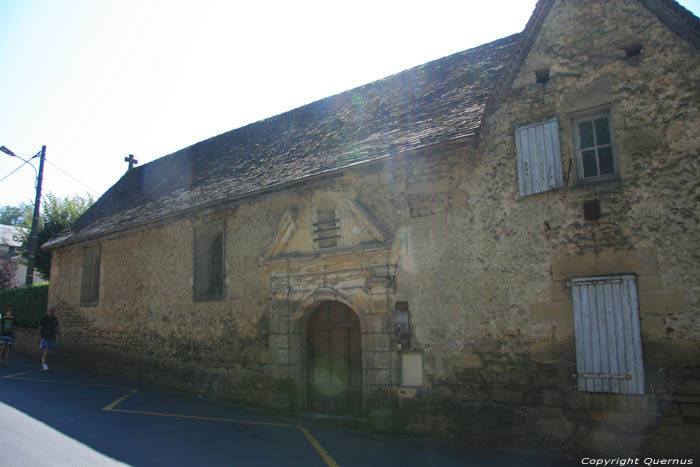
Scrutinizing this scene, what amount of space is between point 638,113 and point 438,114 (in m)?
3.28

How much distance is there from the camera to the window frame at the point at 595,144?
21.4 feet

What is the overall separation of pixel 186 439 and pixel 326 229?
13.5ft

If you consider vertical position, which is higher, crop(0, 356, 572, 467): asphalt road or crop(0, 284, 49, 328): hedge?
crop(0, 284, 49, 328): hedge

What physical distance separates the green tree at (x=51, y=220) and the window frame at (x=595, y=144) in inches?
864

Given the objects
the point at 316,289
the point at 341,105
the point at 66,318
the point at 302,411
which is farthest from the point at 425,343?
the point at 66,318

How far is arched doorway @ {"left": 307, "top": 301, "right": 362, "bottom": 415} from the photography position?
8.72 metres

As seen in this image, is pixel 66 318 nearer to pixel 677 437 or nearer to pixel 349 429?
pixel 349 429

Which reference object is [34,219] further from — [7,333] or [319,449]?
[319,449]

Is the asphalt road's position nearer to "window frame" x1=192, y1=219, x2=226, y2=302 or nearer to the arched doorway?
the arched doorway

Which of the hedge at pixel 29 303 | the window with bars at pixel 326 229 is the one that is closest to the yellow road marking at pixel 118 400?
the window with bars at pixel 326 229

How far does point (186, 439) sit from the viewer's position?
7047 mm

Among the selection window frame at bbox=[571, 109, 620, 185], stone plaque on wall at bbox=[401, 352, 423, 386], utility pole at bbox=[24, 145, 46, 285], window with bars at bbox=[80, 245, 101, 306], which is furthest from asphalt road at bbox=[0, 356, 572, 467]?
utility pole at bbox=[24, 145, 46, 285]

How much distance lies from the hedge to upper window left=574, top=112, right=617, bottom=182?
56.7 ft

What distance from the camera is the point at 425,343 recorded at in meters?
7.64
